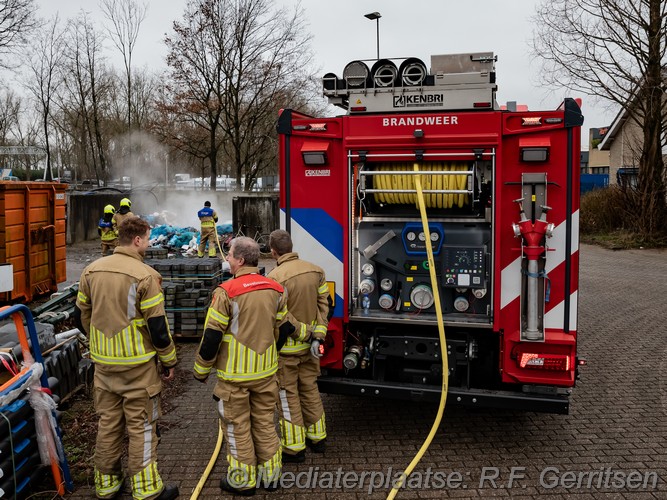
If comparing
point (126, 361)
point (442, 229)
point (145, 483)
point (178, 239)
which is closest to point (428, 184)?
point (442, 229)

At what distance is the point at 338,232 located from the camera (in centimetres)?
531

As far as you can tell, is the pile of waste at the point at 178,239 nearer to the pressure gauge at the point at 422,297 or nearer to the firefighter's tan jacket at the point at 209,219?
the firefighter's tan jacket at the point at 209,219

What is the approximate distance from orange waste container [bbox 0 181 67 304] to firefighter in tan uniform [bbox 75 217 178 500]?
671 centimetres

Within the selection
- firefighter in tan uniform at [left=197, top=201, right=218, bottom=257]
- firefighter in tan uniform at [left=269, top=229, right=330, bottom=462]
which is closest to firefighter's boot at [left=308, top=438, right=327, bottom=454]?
firefighter in tan uniform at [left=269, top=229, right=330, bottom=462]

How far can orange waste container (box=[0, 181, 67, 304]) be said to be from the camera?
1026cm

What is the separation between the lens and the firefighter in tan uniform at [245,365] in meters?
4.29

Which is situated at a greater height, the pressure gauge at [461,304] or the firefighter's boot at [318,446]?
the pressure gauge at [461,304]

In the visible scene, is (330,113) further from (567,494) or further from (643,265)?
(567,494)

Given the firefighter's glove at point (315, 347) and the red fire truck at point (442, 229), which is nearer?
the red fire truck at point (442, 229)

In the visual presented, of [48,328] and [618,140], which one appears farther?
[618,140]

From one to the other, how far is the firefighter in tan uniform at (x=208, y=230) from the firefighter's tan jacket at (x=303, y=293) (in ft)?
35.1

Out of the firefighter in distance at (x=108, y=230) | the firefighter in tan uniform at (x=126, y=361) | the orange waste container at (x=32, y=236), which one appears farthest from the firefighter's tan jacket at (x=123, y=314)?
the firefighter in distance at (x=108, y=230)

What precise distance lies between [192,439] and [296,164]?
258cm

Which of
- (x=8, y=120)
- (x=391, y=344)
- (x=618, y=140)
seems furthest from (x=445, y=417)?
(x=8, y=120)
